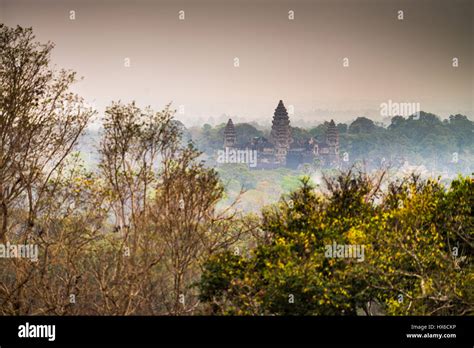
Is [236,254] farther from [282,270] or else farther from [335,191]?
[335,191]

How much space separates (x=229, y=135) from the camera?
37.0ft

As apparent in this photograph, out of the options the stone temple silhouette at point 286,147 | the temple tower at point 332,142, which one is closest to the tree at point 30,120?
the stone temple silhouette at point 286,147

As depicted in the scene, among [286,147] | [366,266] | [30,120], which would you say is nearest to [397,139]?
[286,147]

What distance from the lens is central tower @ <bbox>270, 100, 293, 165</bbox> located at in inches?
417

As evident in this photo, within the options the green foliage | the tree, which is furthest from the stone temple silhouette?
the tree

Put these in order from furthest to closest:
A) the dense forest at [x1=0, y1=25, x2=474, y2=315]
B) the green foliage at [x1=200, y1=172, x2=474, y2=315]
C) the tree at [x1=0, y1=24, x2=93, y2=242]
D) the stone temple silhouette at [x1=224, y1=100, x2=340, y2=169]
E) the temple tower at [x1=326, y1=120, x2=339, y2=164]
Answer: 1. the temple tower at [x1=326, y1=120, x2=339, y2=164]
2. the stone temple silhouette at [x1=224, y1=100, x2=340, y2=169]
3. the tree at [x1=0, y1=24, x2=93, y2=242]
4. the dense forest at [x1=0, y1=25, x2=474, y2=315]
5. the green foliage at [x1=200, y1=172, x2=474, y2=315]

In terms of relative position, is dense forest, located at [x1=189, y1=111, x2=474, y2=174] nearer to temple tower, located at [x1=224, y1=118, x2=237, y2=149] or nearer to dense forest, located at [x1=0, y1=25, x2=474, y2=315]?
temple tower, located at [x1=224, y1=118, x2=237, y2=149]

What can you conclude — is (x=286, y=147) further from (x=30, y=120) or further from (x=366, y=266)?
(x=30, y=120)

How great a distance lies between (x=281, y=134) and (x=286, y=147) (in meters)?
0.23

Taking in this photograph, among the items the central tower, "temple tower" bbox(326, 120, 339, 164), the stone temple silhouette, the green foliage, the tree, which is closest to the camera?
the green foliage

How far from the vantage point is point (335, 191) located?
895 centimetres

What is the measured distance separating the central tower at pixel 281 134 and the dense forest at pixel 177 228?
→ 4.58 ft

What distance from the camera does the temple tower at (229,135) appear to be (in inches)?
439
